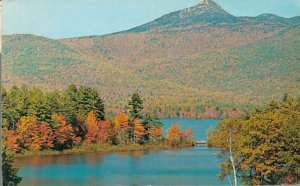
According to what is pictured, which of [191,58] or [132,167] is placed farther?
[191,58]

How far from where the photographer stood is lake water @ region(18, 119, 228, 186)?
7930 mm

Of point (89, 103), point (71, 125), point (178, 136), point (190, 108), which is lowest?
point (178, 136)

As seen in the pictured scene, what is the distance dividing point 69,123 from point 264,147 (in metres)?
2.67

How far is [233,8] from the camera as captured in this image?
301 inches

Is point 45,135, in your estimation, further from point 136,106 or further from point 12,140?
point 136,106

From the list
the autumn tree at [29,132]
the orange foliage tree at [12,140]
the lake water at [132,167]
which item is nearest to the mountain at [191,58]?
the lake water at [132,167]

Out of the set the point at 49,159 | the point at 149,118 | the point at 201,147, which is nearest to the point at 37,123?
the point at 49,159

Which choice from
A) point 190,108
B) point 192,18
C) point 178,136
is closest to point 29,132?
point 178,136

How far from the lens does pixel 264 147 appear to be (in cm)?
676

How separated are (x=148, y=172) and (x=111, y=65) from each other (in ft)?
8.32

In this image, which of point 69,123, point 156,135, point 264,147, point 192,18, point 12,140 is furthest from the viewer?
point 156,135

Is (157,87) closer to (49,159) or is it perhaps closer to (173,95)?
(173,95)

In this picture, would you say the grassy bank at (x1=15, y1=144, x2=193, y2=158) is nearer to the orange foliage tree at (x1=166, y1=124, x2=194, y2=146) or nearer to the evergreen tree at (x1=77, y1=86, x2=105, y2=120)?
the orange foliage tree at (x1=166, y1=124, x2=194, y2=146)

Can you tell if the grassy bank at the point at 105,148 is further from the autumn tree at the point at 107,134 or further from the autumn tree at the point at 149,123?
the autumn tree at the point at 149,123
